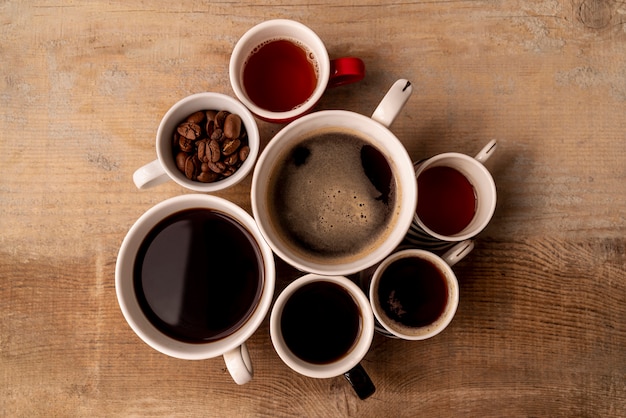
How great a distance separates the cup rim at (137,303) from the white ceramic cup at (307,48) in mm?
223

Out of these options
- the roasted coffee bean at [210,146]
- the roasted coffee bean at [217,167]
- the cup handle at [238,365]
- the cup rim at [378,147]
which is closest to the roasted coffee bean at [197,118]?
the roasted coffee bean at [210,146]

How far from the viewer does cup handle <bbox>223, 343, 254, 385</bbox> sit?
3.11 ft

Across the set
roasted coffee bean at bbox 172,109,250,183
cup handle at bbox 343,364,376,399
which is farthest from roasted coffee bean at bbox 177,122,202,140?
cup handle at bbox 343,364,376,399

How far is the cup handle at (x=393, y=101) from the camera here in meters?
0.93

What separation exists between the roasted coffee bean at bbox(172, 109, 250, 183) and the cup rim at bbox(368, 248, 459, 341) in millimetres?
378

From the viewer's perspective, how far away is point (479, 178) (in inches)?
43.0

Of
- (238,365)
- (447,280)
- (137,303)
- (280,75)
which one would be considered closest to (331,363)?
(238,365)

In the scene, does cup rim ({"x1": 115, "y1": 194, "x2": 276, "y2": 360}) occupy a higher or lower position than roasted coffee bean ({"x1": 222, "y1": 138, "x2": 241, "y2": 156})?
lower

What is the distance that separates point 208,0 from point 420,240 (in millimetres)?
755

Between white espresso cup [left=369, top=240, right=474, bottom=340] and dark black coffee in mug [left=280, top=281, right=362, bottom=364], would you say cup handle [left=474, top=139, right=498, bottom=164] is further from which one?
dark black coffee in mug [left=280, top=281, right=362, bottom=364]

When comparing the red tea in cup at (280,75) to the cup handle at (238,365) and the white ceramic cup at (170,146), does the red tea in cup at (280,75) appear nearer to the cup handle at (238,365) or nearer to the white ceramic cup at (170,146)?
the white ceramic cup at (170,146)

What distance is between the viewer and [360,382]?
3.32ft

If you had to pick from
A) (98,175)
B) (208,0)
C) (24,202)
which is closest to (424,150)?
(208,0)

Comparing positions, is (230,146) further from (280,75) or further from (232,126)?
(280,75)
